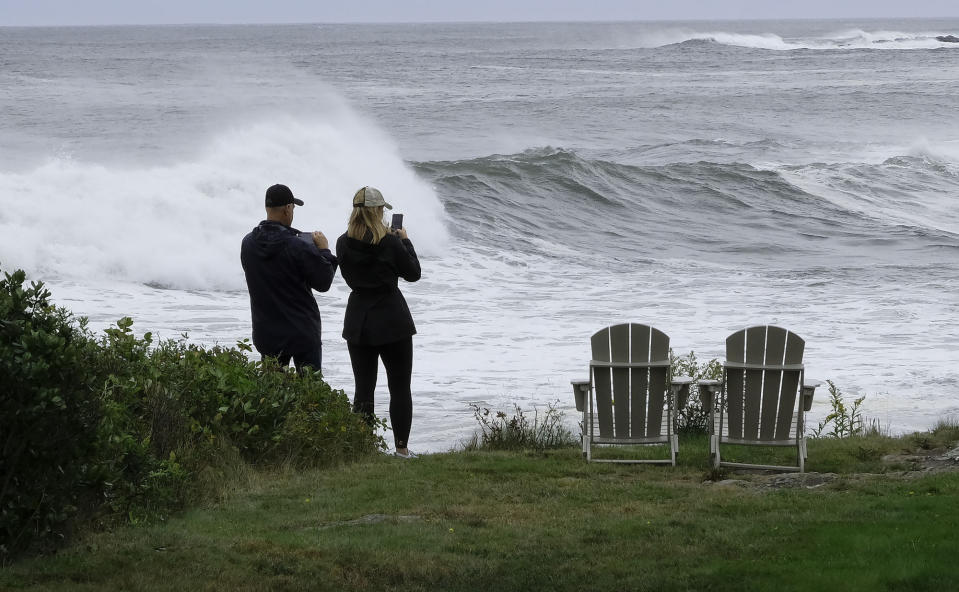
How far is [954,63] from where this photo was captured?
87000 mm

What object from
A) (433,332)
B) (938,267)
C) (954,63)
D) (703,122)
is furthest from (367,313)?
(954,63)

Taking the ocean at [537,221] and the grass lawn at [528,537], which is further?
the ocean at [537,221]

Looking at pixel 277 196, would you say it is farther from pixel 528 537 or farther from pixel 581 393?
pixel 528 537

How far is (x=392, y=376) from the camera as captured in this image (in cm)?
716

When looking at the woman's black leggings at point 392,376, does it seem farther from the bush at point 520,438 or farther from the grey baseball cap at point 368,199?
the grey baseball cap at point 368,199

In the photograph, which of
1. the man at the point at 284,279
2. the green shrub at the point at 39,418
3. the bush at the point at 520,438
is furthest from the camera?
the bush at the point at 520,438

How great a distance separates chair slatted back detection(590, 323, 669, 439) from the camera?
7.43 metres

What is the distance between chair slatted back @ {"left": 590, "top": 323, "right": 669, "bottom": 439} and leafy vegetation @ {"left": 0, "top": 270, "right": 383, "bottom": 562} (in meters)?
1.53

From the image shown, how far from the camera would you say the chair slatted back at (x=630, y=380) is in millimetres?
7426

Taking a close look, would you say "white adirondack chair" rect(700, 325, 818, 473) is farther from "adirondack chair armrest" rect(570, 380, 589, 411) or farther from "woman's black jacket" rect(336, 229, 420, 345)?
"woman's black jacket" rect(336, 229, 420, 345)

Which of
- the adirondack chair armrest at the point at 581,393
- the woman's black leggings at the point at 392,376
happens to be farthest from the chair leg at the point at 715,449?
the woman's black leggings at the point at 392,376

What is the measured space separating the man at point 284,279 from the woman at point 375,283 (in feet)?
0.58

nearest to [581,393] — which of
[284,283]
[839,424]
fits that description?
[284,283]

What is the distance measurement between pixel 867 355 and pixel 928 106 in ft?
140
